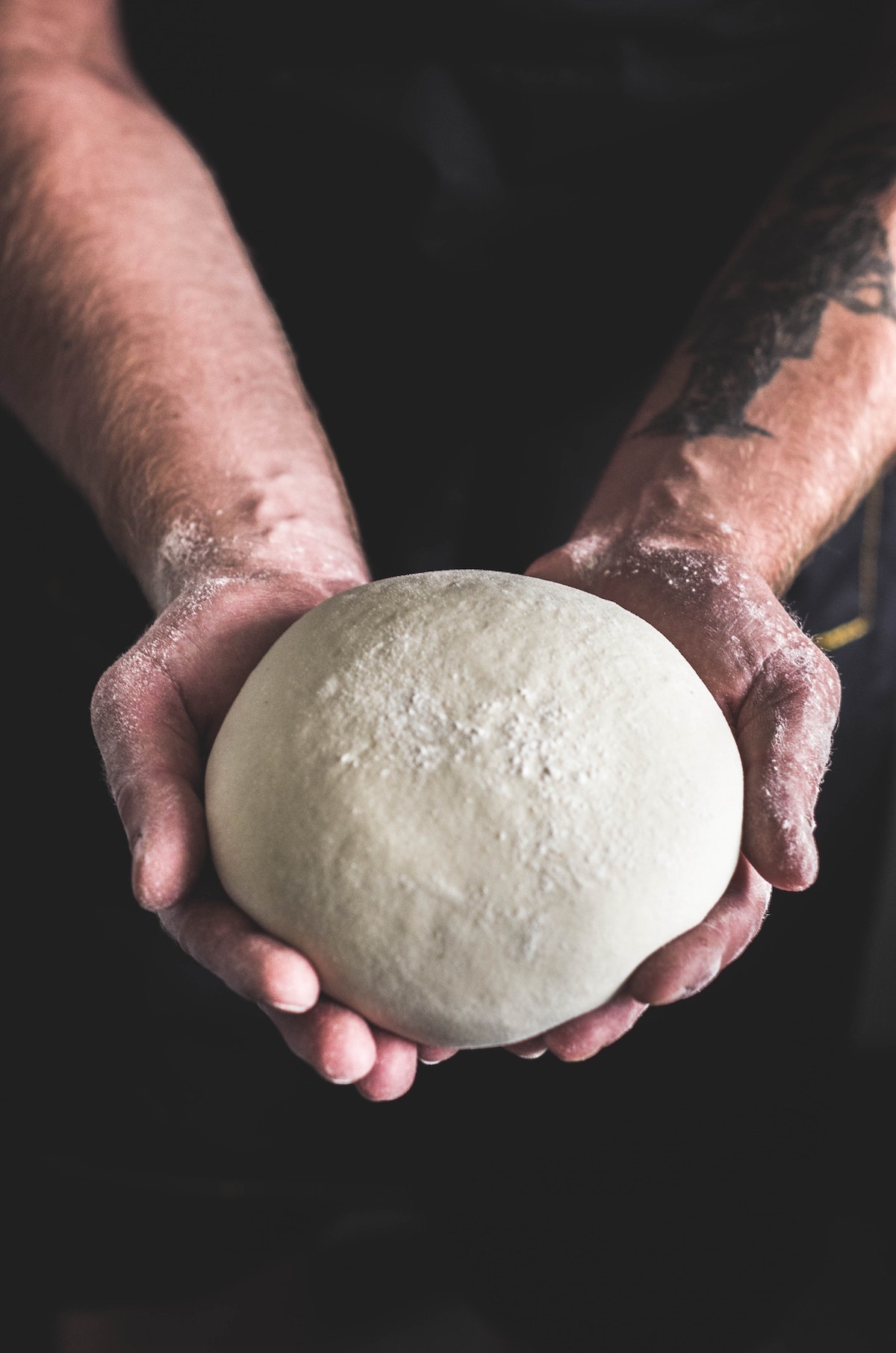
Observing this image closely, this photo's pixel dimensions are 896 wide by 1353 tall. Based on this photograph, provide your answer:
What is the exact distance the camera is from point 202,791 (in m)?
0.96

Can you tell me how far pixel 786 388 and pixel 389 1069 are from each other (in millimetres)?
908

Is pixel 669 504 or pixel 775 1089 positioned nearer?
pixel 669 504

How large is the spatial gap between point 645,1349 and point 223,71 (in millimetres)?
1971

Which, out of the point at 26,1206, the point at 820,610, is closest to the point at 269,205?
the point at 820,610

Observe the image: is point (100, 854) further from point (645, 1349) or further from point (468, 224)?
point (645, 1349)

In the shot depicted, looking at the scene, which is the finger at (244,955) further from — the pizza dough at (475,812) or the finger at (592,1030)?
the finger at (592,1030)

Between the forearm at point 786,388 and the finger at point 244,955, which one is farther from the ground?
the forearm at point 786,388

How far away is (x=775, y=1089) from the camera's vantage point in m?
1.54

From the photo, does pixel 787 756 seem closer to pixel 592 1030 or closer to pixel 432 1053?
pixel 592 1030

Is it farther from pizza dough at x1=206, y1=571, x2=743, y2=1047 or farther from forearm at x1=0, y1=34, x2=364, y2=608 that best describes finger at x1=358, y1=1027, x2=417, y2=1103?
forearm at x1=0, y1=34, x2=364, y2=608

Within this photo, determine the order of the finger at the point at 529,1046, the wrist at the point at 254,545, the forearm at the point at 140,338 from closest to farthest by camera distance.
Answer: the finger at the point at 529,1046 < the wrist at the point at 254,545 < the forearm at the point at 140,338

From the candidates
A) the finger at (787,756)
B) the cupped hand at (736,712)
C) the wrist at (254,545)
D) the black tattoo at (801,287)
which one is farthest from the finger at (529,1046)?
the black tattoo at (801,287)

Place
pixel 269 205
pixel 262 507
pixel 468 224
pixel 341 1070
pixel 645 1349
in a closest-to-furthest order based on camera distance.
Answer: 1. pixel 341 1070
2. pixel 262 507
3. pixel 468 224
4. pixel 269 205
5. pixel 645 1349

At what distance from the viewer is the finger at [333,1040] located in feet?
2.59
